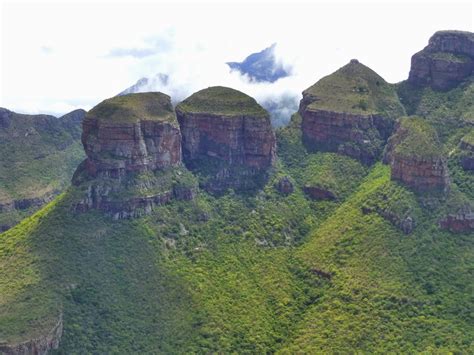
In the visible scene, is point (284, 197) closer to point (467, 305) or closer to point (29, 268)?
point (467, 305)

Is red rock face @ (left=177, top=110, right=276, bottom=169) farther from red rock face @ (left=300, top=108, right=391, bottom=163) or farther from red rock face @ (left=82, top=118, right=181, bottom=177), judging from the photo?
red rock face @ (left=300, top=108, right=391, bottom=163)

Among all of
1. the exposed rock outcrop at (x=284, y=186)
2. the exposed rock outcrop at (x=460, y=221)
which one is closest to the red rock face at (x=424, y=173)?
the exposed rock outcrop at (x=460, y=221)

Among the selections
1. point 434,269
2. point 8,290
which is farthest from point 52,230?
point 434,269

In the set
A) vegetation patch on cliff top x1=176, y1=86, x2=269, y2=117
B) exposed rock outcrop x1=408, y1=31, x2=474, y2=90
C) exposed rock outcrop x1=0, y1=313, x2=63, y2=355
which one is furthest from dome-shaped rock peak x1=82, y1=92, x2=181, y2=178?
exposed rock outcrop x1=408, y1=31, x2=474, y2=90

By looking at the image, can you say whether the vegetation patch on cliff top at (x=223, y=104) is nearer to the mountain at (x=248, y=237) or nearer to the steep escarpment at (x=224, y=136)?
the steep escarpment at (x=224, y=136)

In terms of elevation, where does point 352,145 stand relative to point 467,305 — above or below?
above

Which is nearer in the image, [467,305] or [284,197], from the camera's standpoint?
[467,305]
